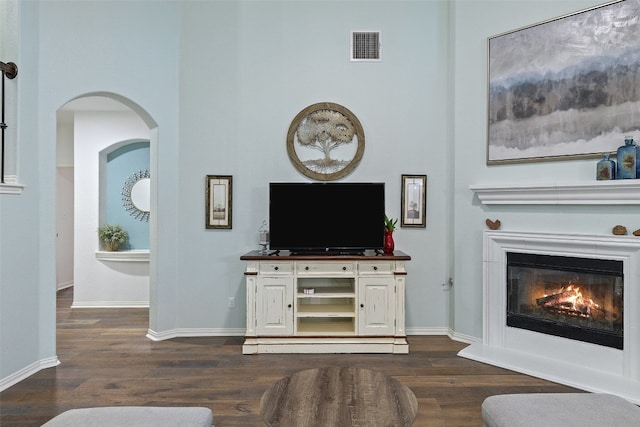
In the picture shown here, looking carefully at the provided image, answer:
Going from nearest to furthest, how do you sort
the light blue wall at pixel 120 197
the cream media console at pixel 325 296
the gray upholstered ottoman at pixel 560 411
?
the gray upholstered ottoman at pixel 560 411
the cream media console at pixel 325 296
the light blue wall at pixel 120 197

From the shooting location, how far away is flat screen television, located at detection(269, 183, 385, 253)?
12.6 feet

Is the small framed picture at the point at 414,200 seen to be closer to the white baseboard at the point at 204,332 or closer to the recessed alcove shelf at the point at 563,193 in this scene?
the recessed alcove shelf at the point at 563,193

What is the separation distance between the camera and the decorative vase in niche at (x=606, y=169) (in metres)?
2.99

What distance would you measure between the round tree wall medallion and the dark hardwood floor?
191 centimetres

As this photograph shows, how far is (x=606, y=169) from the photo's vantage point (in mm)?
3010

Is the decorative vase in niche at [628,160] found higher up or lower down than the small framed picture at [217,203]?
higher up

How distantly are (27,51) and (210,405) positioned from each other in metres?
3.17

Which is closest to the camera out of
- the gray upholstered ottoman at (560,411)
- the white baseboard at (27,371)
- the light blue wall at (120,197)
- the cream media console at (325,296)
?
the gray upholstered ottoman at (560,411)

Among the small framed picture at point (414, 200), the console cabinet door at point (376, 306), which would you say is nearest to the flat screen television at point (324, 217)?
the console cabinet door at point (376, 306)

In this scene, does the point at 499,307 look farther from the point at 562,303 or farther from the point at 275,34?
the point at 275,34

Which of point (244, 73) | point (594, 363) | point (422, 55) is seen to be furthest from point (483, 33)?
point (594, 363)

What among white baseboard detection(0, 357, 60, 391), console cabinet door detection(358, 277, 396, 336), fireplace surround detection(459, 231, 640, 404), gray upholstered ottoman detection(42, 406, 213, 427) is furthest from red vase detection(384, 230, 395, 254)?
white baseboard detection(0, 357, 60, 391)

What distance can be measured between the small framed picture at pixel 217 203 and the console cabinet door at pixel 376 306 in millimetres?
1586

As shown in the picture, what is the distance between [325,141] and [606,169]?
2.50 m
